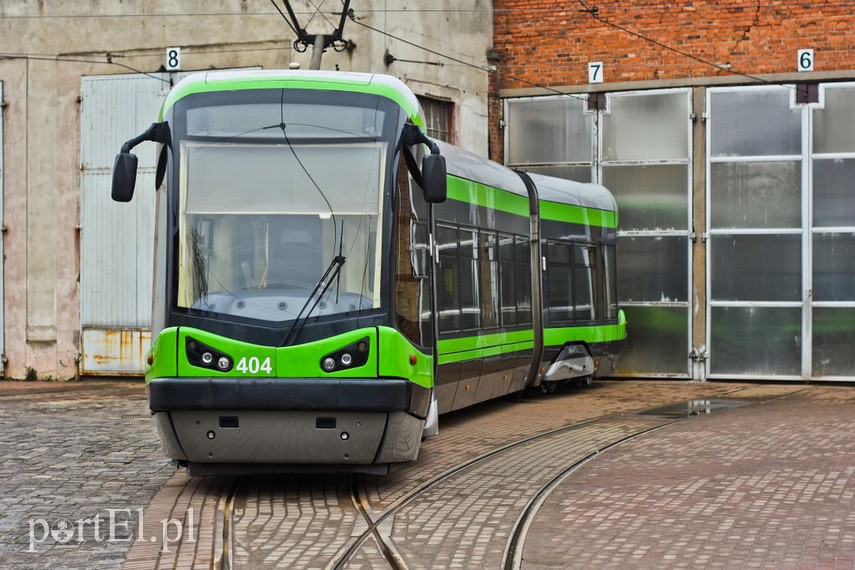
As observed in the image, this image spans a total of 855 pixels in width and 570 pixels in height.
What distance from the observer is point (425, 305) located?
10.7 m

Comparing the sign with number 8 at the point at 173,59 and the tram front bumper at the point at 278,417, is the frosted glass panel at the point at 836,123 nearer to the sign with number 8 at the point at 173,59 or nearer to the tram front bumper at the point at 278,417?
the sign with number 8 at the point at 173,59

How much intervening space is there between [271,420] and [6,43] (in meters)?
14.4

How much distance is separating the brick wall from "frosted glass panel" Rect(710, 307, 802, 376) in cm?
376

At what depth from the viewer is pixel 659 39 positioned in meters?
22.8

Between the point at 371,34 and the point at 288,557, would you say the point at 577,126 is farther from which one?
the point at 288,557

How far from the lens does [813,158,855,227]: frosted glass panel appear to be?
2197cm

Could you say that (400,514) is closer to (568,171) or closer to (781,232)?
(781,232)

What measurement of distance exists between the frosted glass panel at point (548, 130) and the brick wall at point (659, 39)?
279 millimetres

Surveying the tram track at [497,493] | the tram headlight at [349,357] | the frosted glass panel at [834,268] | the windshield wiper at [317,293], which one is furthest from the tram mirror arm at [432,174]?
the frosted glass panel at [834,268]

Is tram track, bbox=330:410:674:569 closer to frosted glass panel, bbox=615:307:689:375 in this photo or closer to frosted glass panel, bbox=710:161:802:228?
frosted glass panel, bbox=615:307:689:375

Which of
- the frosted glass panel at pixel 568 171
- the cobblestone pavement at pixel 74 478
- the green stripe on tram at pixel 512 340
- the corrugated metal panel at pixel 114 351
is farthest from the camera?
the frosted glass panel at pixel 568 171

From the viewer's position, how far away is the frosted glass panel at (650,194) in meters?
22.8

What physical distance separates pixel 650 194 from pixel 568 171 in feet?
4.82

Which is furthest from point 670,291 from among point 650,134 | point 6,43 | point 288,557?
point 288,557
